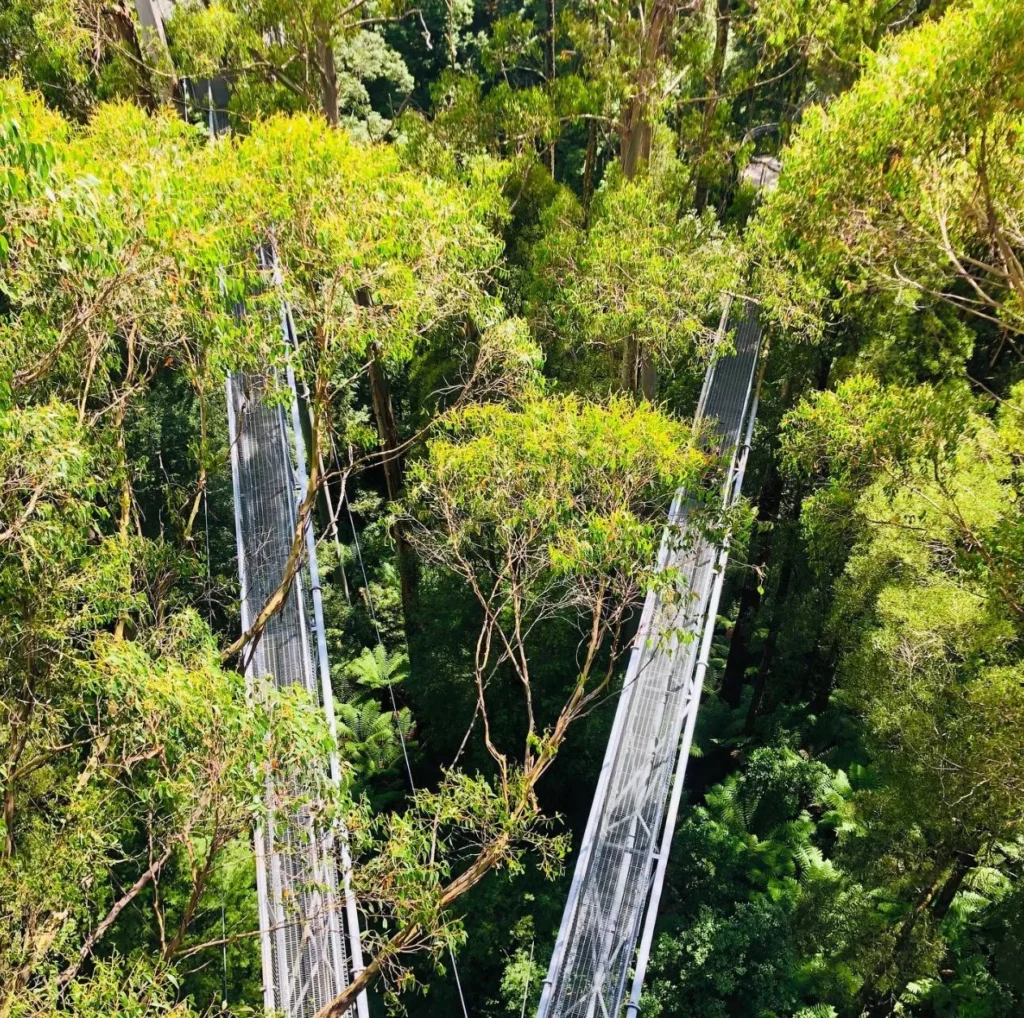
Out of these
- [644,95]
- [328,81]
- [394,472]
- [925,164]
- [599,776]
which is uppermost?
[644,95]

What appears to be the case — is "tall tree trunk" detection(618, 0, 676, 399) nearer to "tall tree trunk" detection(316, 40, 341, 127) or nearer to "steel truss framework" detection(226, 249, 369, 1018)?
"tall tree trunk" detection(316, 40, 341, 127)

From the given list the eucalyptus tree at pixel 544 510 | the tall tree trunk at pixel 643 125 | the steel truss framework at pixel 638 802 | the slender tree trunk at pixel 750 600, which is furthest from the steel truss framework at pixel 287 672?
the slender tree trunk at pixel 750 600

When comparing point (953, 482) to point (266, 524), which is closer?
point (953, 482)

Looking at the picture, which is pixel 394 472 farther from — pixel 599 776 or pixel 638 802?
pixel 638 802

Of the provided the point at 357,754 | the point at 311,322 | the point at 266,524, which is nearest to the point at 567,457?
the point at 311,322

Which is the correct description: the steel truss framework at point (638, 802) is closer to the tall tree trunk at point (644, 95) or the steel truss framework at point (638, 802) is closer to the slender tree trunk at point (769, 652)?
the slender tree trunk at point (769, 652)

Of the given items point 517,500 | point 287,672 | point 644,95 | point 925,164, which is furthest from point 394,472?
point 925,164

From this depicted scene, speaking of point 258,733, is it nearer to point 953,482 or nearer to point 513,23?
point 953,482
